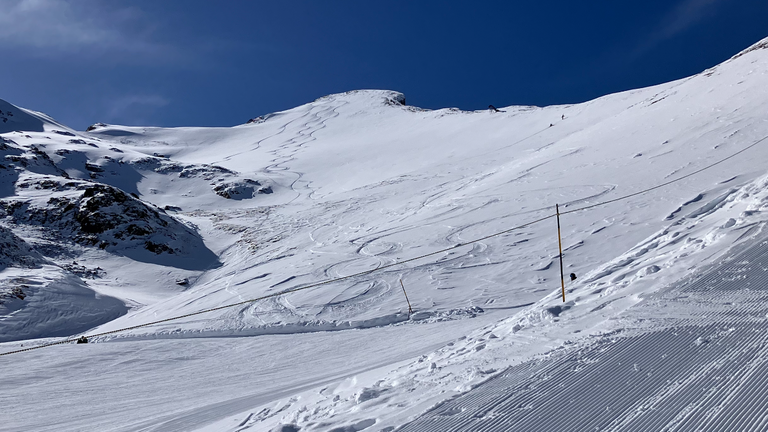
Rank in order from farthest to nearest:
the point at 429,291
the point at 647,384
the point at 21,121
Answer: the point at 21,121 < the point at 429,291 < the point at 647,384

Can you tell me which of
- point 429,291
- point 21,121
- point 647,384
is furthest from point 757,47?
point 21,121

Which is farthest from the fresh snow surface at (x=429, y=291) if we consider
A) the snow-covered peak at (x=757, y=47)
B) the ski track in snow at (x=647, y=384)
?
the snow-covered peak at (x=757, y=47)

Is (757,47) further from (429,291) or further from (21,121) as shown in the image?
(21,121)

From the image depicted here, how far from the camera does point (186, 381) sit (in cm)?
881

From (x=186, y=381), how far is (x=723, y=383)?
8.33 m

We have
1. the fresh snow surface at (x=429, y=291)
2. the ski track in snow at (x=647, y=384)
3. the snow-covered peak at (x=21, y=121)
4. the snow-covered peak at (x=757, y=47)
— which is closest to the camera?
the ski track in snow at (x=647, y=384)

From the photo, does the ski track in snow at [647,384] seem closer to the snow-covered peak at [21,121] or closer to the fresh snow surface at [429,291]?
the fresh snow surface at [429,291]

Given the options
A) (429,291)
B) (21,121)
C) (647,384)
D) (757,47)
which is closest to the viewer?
(647,384)

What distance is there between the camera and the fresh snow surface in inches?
184

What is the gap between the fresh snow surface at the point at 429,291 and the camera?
15.3ft

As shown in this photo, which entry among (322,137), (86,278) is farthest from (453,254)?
(322,137)

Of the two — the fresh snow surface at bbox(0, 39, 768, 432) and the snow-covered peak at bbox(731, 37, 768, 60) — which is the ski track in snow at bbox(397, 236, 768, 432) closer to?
the fresh snow surface at bbox(0, 39, 768, 432)

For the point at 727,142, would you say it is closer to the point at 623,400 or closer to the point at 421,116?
the point at 623,400

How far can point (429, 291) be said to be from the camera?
13148 millimetres
